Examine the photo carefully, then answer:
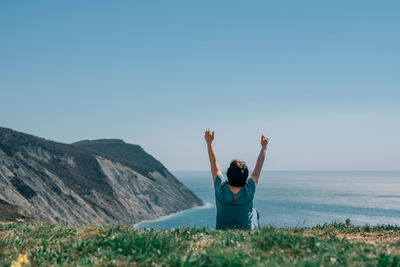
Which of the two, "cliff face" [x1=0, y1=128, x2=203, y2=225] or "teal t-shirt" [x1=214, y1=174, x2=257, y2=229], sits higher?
"teal t-shirt" [x1=214, y1=174, x2=257, y2=229]

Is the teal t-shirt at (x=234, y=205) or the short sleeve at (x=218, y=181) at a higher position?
the short sleeve at (x=218, y=181)

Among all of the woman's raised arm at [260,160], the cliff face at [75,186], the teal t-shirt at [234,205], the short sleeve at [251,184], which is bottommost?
the cliff face at [75,186]

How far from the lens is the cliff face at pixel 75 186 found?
215 feet

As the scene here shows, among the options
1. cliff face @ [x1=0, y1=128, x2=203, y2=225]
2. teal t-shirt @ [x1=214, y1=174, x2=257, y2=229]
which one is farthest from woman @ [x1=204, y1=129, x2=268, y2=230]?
cliff face @ [x1=0, y1=128, x2=203, y2=225]

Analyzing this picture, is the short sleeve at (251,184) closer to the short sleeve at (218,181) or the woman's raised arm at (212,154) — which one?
the short sleeve at (218,181)

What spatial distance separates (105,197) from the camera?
89562 millimetres

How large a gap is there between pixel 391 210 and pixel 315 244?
16500 centimetres

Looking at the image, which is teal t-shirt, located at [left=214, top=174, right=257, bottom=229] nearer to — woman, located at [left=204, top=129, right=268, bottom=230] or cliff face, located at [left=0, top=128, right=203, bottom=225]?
woman, located at [left=204, top=129, right=268, bottom=230]

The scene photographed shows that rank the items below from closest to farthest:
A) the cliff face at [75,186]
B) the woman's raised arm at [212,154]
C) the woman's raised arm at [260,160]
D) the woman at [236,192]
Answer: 1. the woman at [236,192]
2. the woman's raised arm at [260,160]
3. the woman's raised arm at [212,154]
4. the cliff face at [75,186]

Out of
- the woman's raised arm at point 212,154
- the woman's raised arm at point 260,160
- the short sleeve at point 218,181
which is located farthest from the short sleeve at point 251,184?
the woman's raised arm at point 212,154

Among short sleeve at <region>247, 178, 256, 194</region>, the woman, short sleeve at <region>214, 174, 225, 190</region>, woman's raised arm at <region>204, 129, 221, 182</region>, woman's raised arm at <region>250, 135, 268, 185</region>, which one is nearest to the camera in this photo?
the woman

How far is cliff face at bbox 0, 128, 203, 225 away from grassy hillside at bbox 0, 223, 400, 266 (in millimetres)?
57064

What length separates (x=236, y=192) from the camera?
21.0ft

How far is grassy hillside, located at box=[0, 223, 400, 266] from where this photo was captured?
426 cm
